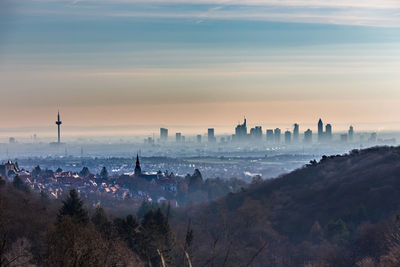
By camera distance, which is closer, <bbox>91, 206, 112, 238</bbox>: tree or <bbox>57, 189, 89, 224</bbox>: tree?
<bbox>91, 206, 112, 238</bbox>: tree

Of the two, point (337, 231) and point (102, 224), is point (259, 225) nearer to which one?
point (337, 231)

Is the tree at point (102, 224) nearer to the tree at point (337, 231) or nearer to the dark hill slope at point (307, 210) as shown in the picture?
the dark hill slope at point (307, 210)

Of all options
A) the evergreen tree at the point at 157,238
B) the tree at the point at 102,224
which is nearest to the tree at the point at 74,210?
the tree at the point at 102,224

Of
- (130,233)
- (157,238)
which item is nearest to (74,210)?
(130,233)

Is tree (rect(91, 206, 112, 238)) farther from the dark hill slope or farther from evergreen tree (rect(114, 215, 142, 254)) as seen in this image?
the dark hill slope

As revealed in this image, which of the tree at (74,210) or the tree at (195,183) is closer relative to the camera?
the tree at (74,210)

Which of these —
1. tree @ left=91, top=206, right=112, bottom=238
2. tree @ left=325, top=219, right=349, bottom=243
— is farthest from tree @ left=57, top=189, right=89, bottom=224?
tree @ left=325, top=219, right=349, bottom=243

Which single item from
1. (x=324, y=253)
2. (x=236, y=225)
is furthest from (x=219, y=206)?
(x=324, y=253)

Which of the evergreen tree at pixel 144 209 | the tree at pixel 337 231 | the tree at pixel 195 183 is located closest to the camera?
the tree at pixel 337 231

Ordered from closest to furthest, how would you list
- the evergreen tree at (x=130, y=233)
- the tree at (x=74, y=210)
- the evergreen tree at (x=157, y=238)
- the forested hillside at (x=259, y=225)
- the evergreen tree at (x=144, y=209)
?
the forested hillside at (x=259, y=225), the evergreen tree at (x=157, y=238), the evergreen tree at (x=130, y=233), the tree at (x=74, y=210), the evergreen tree at (x=144, y=209)
